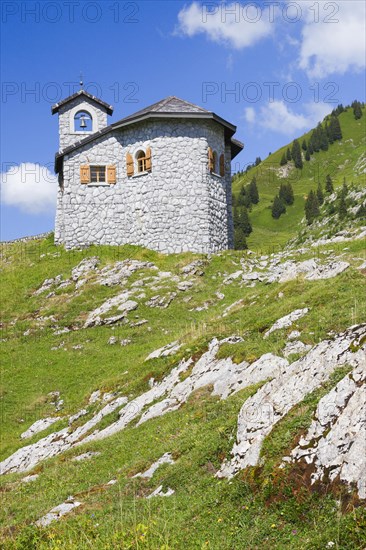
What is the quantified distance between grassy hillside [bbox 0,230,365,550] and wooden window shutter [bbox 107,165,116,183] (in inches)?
434

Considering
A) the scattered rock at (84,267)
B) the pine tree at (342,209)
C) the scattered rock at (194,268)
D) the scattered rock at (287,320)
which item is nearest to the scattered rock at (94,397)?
the scattered rock at (287,320)

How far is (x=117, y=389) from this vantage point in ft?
68.5

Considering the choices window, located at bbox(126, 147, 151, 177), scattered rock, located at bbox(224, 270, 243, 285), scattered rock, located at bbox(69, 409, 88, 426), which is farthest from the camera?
window, located at bbox(126, 147, 151, 177)

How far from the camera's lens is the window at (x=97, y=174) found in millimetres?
44469

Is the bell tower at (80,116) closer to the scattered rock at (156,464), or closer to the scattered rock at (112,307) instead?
the scattered rock at (112,307)

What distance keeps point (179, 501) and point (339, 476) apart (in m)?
3.11

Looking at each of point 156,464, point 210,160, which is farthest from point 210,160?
point 156,464

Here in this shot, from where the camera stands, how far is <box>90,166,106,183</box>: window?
4447 cm

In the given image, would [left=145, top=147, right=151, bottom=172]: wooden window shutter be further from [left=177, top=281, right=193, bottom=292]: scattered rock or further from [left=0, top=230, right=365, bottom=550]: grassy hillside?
[left=177, top=281, right=193, bottom=292]: scattered rock

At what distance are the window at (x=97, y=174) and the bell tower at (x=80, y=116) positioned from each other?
540cm

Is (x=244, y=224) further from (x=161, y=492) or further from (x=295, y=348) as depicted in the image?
(x=161, y=492)

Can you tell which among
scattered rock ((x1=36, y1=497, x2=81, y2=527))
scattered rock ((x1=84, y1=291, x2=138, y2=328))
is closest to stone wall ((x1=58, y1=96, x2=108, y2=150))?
scattered rock ((x1=84, y1=291, x2=138, y2=328))

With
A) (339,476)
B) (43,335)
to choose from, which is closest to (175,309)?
(43,335)

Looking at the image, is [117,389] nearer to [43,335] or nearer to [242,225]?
[43,335]
